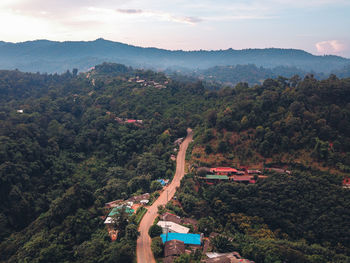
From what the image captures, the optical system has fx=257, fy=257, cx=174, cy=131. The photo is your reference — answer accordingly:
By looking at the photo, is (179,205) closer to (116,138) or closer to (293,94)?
(116,138)

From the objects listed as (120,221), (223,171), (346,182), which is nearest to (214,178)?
(223,171)

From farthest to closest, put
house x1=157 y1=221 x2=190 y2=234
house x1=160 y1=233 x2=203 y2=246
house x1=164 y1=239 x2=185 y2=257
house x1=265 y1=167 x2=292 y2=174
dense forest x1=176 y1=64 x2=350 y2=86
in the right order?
1. dense forest x1=176 y1=64 x2=350 y2=86
2. house x1=265 y1=167 x2=292 y2=174
3. house x1=157 y1=221 x2=190 y2=234
4. house x1=160 y1=233 x2=203 y2=246
5. house x1=164 y1=239 x2=185 y2=257

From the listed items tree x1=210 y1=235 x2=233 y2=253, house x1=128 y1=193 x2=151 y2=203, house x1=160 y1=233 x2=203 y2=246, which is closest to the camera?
tree x1=210 y1=235 x2=233 y2=253

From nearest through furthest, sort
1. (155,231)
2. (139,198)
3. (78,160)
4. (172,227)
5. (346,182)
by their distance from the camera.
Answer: (155,231) → (172,227) → (346,182) → (139,198) → (78,160)

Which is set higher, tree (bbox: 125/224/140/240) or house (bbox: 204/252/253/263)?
tree (bbox: 125/224/140/240)

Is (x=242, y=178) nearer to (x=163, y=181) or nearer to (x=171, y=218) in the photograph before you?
(x=163, y=181)

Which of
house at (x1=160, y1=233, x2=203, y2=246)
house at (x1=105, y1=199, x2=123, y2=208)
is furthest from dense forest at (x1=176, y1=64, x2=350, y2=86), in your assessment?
house at (x1=160, y1=233, x2=203, y2=246)

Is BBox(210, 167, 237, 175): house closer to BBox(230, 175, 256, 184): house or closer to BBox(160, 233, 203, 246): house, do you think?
BBox(230, 175, 256, 184): house
